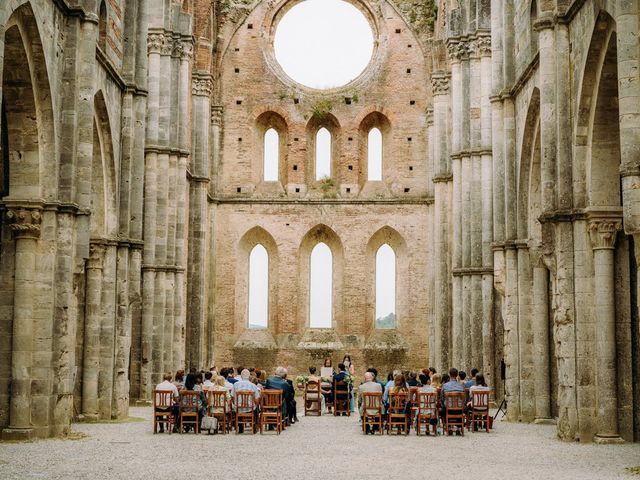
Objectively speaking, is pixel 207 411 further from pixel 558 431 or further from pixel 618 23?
pixel 618 23

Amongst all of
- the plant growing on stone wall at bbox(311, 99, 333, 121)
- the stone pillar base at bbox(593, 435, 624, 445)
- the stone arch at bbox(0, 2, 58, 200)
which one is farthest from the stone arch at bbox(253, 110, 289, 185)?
the stone pillar base at bbox(593, 435, 624, 445)

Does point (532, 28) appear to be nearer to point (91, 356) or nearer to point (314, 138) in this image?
point (91, 356)

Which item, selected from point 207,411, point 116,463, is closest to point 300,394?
point 207,411

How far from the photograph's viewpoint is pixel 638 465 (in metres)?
12.9

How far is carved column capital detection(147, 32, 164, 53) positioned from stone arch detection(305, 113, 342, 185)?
29.3ft

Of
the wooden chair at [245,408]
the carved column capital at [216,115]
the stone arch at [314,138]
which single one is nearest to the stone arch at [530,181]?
the wooden chair at [245,408]

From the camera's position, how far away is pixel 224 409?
17.9 meters

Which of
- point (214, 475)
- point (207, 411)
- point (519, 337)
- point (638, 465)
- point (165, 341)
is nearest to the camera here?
point (214, 475)

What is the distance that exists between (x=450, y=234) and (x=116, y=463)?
20.0 m

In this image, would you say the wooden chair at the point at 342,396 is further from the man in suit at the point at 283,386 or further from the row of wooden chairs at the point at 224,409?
the row of wooden chairs at the point at 224,409

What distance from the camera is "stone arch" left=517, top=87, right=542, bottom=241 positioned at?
2097cm

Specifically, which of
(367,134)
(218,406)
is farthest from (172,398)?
(367,134)

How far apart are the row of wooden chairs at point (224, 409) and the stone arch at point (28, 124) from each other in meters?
4.22

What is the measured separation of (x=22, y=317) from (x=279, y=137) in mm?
20775
